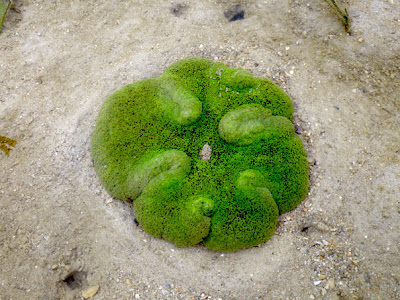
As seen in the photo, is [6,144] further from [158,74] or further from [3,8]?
[3,8]

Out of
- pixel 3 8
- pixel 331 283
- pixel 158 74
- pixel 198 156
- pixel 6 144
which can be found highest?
pixel 3 8

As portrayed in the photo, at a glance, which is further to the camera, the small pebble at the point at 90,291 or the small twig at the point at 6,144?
the small twig at the point at 6,144

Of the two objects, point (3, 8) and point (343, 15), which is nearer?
Answer: point (343, 15)

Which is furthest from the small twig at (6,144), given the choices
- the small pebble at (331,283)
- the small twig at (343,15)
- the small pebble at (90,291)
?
the small twig at (343,15)

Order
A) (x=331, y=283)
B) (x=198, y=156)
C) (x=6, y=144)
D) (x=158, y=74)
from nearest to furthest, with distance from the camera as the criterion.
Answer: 1. (x=331, y=283)
2. (x=198, y=156)
3. (x=6, y=144)
4. (x=158, y=74)

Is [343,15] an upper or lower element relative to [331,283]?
upper

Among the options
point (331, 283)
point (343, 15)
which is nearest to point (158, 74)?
point (343, 15)

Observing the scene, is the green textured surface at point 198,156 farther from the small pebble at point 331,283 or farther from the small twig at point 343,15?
the small twig at point 343,15

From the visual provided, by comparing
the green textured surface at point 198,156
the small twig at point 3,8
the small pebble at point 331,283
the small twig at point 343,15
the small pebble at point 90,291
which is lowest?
the small pebble at point 331,283
